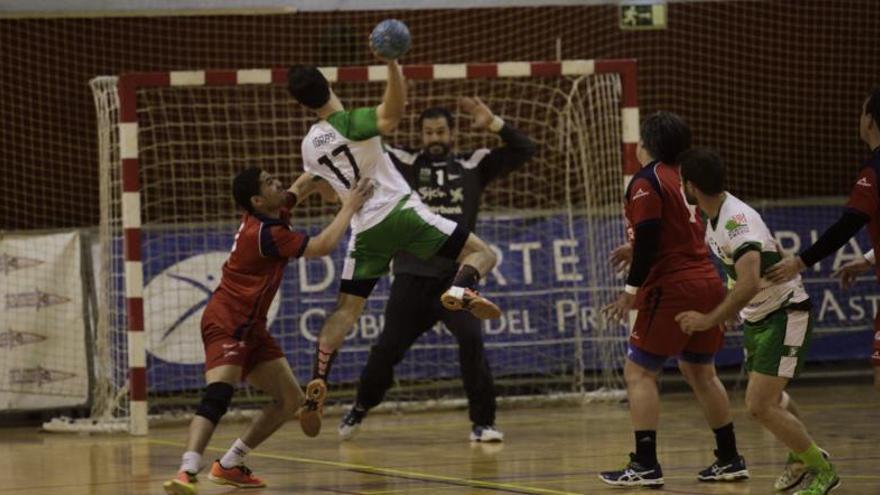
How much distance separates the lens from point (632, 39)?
752 inches

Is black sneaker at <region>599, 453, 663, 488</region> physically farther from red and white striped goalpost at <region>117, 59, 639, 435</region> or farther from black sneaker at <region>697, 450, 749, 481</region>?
red and white striped goalpost at <region>117, 59, 639, 435</region>

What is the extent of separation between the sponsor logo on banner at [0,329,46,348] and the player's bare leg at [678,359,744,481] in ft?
24.0

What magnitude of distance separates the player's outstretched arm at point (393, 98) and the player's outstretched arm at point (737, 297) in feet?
7.27

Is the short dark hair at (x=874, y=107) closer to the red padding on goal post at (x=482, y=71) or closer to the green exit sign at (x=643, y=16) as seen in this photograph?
the red padding on goal post at (x=482, y=71)

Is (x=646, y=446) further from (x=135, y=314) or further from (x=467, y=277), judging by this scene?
(x=135, y=314)

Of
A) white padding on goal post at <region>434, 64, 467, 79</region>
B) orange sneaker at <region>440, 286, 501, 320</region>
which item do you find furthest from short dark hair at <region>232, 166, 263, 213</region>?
white padding on goal post at <region>434, 64, 467, 79</region>

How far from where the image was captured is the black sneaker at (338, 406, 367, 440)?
1244 cm

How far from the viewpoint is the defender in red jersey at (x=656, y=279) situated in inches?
345

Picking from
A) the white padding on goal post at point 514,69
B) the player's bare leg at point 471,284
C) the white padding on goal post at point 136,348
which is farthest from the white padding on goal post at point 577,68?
the player's bare leg at point 471,284

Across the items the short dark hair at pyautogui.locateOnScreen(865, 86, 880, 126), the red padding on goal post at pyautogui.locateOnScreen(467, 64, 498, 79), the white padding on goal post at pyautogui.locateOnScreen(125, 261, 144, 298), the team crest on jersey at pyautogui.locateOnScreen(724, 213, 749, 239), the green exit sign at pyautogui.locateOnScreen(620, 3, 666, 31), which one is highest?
the green exit sign at pyautogui.locateOnScreen(620, 3, 666, 31)

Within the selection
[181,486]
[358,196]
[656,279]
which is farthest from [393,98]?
[181,486]

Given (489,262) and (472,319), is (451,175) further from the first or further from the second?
(489,262)

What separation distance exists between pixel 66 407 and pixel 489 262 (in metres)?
5.99

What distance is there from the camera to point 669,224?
8898 mm
